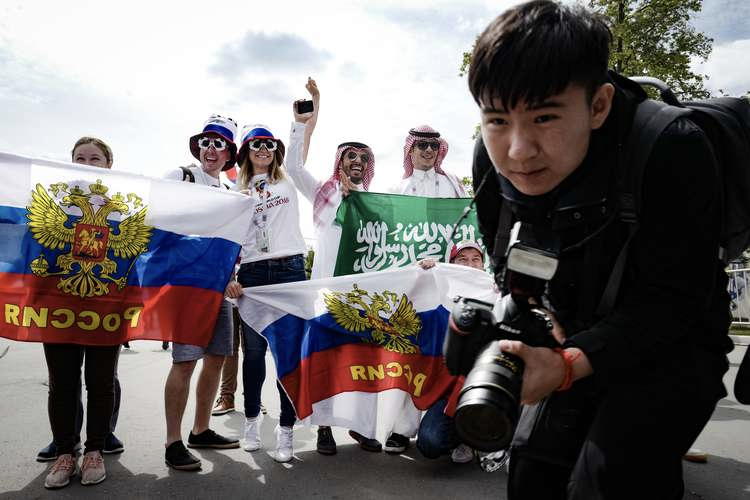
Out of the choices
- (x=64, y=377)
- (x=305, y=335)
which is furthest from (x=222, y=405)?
(x=64, y=377)

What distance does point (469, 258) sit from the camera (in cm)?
477

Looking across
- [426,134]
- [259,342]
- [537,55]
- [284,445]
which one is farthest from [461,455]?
[537,55]

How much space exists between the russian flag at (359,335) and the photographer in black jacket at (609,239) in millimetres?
2747

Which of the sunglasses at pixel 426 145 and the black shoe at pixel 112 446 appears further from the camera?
the sunglasses at pixel 426 145

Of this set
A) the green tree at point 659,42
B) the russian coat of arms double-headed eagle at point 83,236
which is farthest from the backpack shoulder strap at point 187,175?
the green tree at point 659,42

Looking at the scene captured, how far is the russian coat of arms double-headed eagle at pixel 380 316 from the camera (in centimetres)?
433

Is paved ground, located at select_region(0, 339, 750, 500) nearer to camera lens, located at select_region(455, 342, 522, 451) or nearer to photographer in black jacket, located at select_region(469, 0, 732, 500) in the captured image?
photographer in black jacket, located at select_region(469, 0, 732, 500)

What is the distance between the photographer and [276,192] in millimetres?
4809

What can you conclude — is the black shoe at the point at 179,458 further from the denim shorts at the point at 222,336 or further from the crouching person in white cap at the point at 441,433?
the crouching person in white cap at the point at 441,433

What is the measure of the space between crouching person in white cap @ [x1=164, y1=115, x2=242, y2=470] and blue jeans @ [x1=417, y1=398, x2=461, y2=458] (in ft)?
4.98

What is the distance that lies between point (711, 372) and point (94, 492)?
3.42m

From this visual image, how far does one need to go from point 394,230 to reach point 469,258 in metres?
0.81

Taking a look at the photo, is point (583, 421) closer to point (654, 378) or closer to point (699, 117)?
point (654, 378)

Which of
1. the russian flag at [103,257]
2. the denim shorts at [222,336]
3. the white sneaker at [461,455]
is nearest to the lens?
the russian flag at [103,257]
